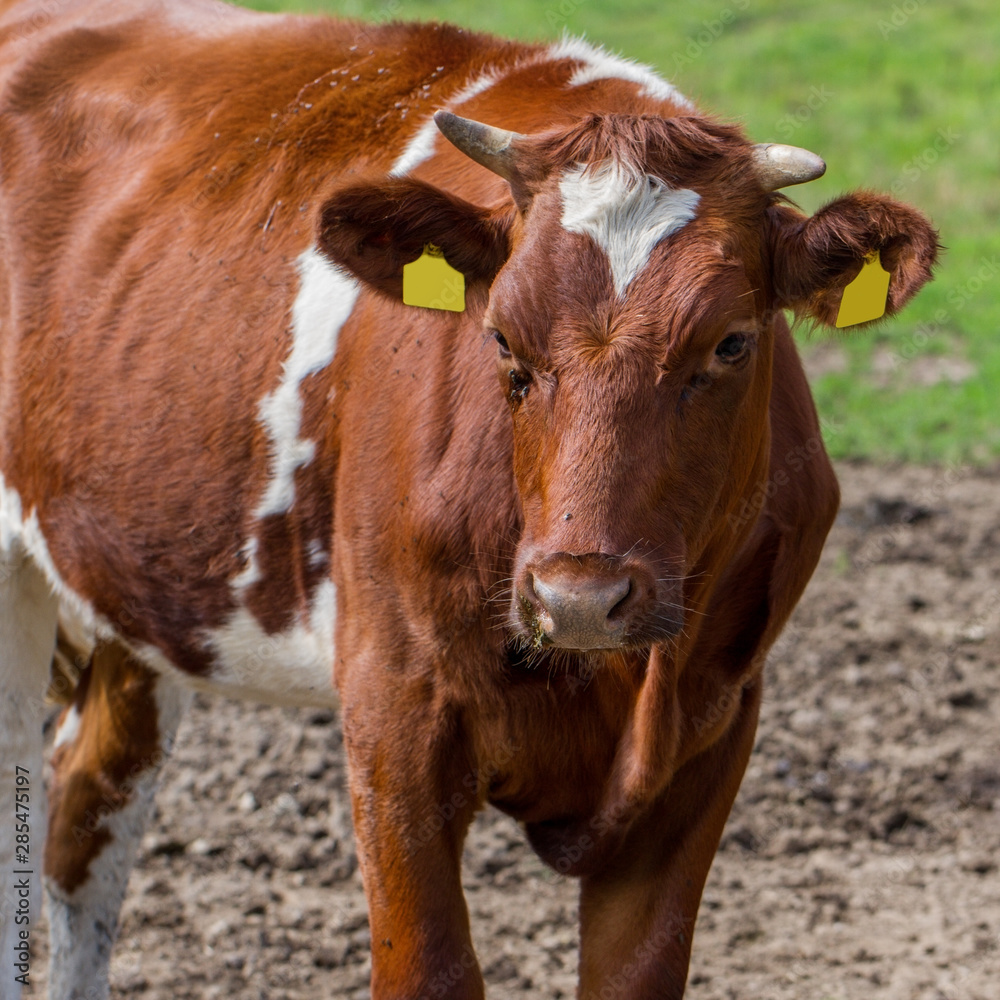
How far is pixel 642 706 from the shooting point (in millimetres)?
3283

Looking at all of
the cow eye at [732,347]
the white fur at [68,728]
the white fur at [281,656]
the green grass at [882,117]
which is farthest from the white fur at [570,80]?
the green grass at [882,117]

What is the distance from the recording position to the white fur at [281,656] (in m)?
3.71

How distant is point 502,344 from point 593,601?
636 millimetres

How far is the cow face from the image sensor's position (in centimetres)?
272

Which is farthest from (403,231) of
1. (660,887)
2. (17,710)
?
(17,710)

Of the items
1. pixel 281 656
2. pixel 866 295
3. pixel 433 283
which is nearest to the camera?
pixel 866 295

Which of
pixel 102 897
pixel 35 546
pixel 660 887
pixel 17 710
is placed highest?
pixel 35 546

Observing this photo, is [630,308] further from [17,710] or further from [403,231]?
[17,710]

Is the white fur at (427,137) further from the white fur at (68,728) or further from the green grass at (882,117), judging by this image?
the green grass at (882,117)

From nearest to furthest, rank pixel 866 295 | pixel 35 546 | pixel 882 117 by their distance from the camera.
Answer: pixel 866 295, pixel 35 546, pixel 882 117

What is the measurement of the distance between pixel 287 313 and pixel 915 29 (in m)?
13.2

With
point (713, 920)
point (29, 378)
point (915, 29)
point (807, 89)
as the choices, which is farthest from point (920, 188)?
point (29, 378)

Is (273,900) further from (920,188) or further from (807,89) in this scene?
(807,89)

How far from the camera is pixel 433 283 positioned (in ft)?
10.6
